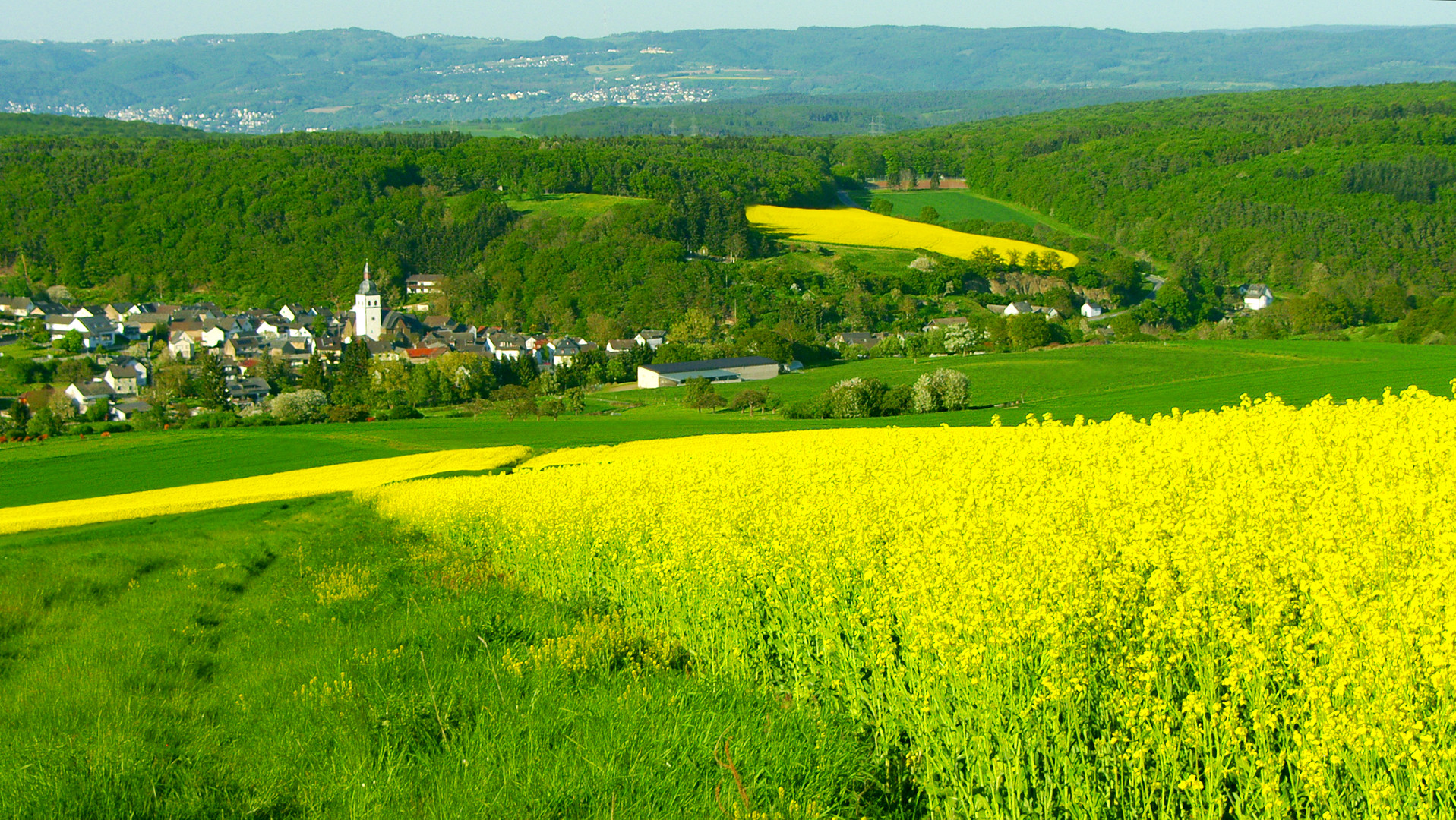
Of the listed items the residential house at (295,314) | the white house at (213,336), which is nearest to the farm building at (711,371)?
the white house at (213,336)

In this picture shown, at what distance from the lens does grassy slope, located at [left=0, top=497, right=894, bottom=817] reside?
17.6 ft

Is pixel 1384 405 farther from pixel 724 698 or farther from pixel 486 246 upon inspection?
pixel 486 246

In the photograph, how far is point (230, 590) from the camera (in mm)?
12617

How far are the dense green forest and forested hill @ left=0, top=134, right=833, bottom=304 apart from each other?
43cm

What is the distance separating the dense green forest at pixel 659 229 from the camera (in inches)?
5305

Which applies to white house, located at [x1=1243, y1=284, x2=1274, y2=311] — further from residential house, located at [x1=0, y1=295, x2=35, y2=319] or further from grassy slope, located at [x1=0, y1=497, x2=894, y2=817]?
residential house, located at [x1=0, y1=295, x2=35, y2=319]

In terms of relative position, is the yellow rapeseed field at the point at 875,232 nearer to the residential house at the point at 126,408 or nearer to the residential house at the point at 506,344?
the residential house at the point at 506,344

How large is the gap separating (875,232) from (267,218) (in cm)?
10835

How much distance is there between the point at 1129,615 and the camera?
530 cm

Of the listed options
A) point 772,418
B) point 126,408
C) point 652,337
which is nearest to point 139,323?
point 126,408

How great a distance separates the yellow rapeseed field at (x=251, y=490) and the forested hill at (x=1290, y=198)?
351 ft

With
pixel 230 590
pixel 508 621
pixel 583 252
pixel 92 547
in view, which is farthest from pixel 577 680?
pixel 583 252

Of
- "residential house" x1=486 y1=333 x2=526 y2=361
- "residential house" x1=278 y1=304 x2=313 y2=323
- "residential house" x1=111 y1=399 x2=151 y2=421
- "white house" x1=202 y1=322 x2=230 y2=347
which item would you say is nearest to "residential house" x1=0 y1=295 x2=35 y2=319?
"white house" x1=202 y1=322 x2=230 y2=347

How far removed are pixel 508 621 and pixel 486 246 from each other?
16886 cm
